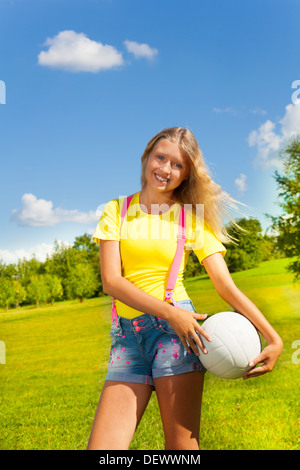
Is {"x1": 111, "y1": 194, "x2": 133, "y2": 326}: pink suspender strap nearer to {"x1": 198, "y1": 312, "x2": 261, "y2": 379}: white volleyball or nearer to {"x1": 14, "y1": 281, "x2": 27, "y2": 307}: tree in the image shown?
{"x1": 198, "y1": 312, "x2": 261, "y2": 379}: white volleyball

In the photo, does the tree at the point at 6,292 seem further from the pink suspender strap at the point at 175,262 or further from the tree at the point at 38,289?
the pink suspender strap at the point at 175,262

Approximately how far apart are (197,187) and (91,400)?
6.68 metres

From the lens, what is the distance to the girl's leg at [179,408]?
8.56ft

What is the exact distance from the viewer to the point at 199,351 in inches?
104

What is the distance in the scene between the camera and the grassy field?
6.13 meters

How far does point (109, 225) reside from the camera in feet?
9.29

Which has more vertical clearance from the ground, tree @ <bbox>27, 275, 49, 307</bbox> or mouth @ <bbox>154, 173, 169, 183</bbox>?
mouth @ <bbox>154, 173, 169, 183</bbox>

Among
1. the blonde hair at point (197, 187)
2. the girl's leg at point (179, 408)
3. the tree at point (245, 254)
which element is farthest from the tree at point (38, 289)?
the girl's leg at point (179, 408)

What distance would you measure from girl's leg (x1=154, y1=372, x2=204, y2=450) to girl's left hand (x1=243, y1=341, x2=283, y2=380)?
325 mm

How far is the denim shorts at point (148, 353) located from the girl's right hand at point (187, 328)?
67 millimetres

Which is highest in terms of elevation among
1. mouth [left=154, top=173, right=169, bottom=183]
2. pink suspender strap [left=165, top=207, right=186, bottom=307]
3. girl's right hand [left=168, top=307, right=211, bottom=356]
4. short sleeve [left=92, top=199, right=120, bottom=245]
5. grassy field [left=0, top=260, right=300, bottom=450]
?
mouth [left=154, top=173, right=169, bottom=183]

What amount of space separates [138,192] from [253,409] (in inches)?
214

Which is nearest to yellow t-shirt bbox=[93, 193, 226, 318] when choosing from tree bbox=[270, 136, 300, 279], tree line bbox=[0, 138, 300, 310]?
tree bbox=[270, 136, 300, 279]

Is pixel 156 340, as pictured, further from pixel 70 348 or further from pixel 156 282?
pixel 70 348
